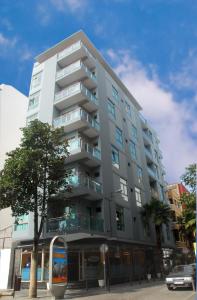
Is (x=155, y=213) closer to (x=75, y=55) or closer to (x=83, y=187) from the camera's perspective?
(x=83, y=187)

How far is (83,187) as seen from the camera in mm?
25406

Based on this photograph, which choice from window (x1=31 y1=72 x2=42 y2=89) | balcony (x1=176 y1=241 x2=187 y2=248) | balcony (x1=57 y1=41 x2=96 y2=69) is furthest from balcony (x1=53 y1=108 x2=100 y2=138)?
balcony (x1=176 y1=241 x2=187 y2=248)

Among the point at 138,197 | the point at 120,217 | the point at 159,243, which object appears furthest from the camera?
the point at 159,243

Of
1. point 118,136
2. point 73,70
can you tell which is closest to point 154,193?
point 118,136

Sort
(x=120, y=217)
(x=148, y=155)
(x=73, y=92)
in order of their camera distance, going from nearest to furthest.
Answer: (x=120, y=217)
(x=73, y=92)
(x=148, y=155)

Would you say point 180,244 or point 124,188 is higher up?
point 124,188

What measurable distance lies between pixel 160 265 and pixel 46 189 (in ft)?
73.1

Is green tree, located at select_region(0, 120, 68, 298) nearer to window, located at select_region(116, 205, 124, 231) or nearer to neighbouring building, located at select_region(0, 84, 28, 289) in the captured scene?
neighbouring building, located at select_region(0, 84, 28, 289)

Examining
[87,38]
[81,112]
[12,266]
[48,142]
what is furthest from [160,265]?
[87,38]

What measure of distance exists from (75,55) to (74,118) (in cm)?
1012

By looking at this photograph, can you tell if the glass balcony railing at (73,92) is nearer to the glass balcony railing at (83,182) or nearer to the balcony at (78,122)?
the balcony at (78,122)

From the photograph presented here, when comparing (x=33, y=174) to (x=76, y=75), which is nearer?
(x=33, y=174)

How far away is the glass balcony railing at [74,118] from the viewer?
28734mm

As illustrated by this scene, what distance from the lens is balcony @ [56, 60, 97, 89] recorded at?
32769 millimetres
